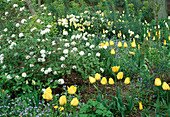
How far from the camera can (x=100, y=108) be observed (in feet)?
7.58

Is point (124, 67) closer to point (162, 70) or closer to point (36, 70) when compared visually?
point (162, 70)

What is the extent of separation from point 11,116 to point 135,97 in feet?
6.12

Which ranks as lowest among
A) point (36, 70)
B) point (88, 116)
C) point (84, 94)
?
point (84, 94)

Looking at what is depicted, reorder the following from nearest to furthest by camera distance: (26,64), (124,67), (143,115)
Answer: (143,115) < (26,64) < (124,67)

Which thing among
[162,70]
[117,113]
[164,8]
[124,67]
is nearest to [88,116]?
[117,113]

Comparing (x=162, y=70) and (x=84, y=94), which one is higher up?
(x=162, y=70)

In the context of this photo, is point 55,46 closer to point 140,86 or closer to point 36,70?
point 36,70

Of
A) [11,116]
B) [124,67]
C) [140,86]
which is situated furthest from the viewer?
[124,67]

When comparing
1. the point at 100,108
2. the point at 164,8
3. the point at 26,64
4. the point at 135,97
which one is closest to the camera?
the point at 100,108

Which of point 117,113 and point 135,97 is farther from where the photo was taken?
point 135,97

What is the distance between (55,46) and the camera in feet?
12.8

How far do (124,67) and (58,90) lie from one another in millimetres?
1336

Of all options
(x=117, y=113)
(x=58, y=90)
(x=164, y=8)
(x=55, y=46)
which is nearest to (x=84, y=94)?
(x=58, y=90)

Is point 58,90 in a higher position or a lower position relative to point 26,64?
lower
